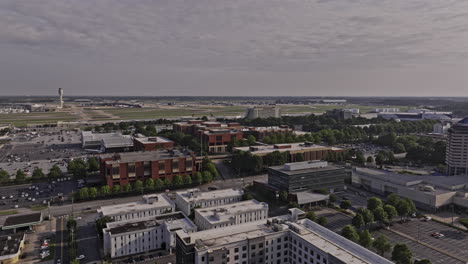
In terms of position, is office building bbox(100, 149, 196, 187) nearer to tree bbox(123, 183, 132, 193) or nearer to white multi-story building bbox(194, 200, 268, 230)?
tree bbox(123, 183, 132, 193)

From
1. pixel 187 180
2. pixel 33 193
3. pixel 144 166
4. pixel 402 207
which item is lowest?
pixel 33 193

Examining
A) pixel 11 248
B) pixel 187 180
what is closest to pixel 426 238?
pixel 187 180

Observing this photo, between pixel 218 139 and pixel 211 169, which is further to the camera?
pixel 218 139

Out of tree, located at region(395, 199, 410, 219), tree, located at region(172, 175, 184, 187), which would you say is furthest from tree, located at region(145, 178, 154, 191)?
tree, located at region(395, 199, 410, 219)

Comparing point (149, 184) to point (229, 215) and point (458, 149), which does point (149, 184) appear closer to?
point (229, 215)

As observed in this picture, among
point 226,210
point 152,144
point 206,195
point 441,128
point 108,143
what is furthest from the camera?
point 441,128

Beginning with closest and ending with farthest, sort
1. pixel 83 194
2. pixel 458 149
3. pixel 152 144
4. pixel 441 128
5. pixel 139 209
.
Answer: pixel 139 209
pixel 83 194
pixel 458 149
pixel 152 144
pixel 441 128

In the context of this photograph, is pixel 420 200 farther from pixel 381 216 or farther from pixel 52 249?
pixel 52 249
